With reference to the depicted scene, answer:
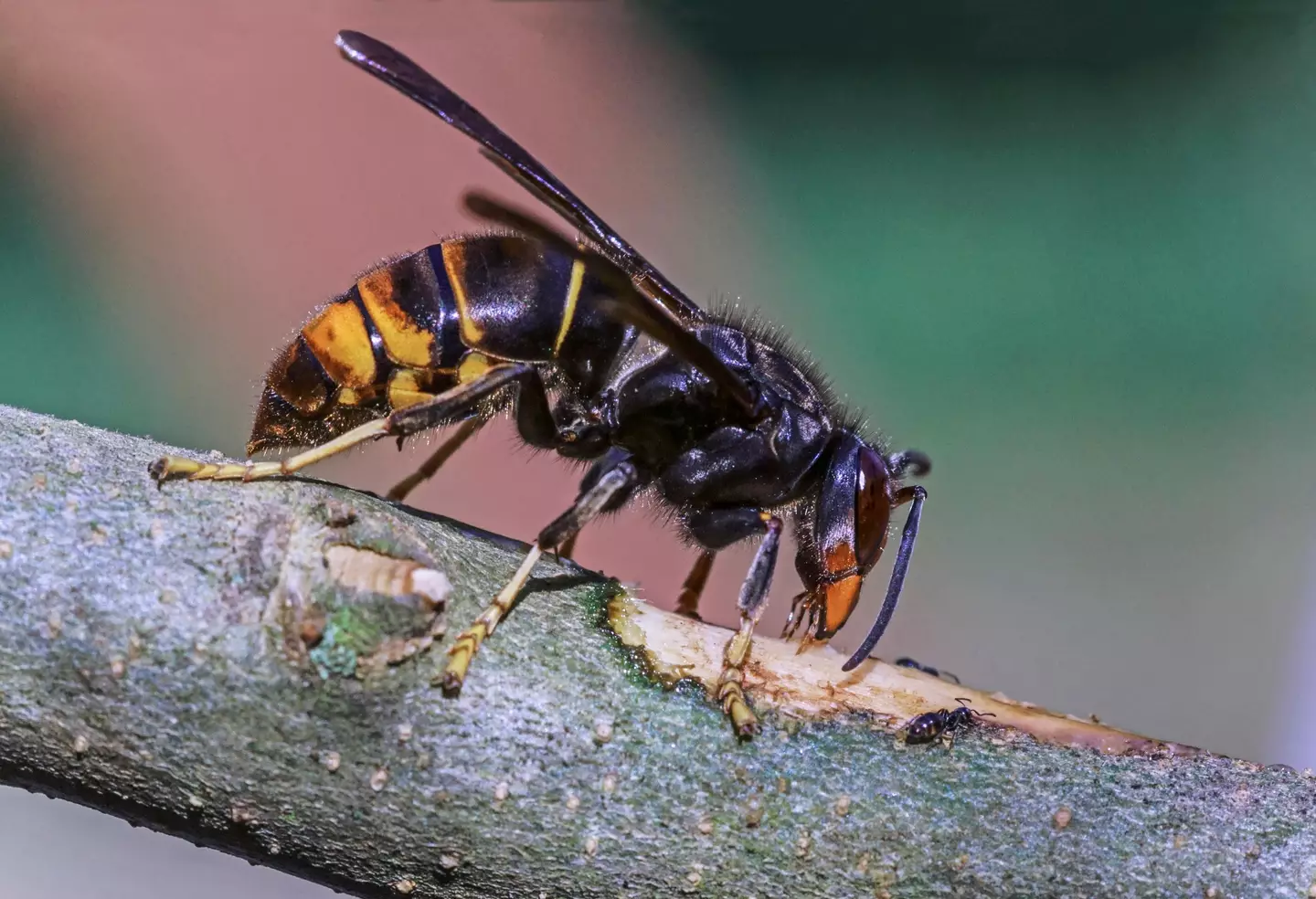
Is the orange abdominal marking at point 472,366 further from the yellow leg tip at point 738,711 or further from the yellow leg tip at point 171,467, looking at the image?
the yellow leg tip at point 738,711

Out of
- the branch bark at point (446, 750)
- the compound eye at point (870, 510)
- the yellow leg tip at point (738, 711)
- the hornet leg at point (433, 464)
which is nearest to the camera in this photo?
the branch bark at point (446, 750)

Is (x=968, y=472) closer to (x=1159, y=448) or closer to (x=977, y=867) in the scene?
(x=1159, y=448)

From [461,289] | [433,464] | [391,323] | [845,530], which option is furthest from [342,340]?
[845,530]

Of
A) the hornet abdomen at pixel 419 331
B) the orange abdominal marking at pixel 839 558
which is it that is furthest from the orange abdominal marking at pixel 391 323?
the orange abdominal marking at pixel 839 558

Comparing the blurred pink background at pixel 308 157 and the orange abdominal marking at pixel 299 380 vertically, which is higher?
the blurred pink background at pixel 308 157

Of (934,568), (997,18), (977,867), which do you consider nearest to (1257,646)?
(934,568)

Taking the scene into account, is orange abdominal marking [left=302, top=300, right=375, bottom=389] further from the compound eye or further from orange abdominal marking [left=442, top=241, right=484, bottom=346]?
the compound eye
